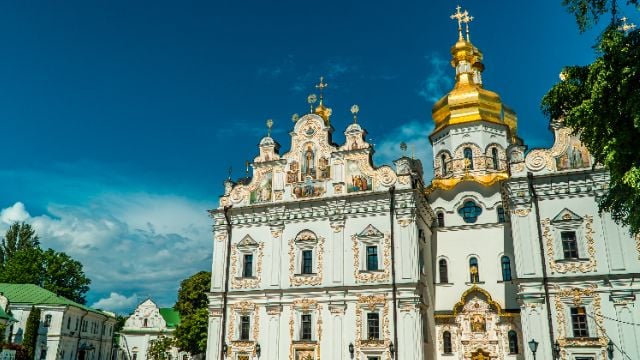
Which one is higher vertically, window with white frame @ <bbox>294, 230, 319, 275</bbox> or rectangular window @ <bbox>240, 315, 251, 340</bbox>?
window with white frame @ <bbox>294, 230, 319, 275</bbox>

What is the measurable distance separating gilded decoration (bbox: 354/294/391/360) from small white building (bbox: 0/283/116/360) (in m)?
26.3

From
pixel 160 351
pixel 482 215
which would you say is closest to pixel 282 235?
pixel 482 215

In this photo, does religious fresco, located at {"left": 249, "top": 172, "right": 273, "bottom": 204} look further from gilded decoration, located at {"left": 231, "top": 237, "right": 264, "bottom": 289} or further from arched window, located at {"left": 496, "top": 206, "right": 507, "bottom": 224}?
arched window, located at {"left": 496, "top": 206, "right": 507, "bottom": 224}

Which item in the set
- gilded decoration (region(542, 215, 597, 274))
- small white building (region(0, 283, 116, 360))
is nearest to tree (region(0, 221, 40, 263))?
small white building (region(0, 283, 116, 360))

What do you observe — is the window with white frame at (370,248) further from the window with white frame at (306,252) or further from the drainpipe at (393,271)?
the window with white frame at (306,252)

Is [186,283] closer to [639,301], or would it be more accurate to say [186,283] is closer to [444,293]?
[444,293]

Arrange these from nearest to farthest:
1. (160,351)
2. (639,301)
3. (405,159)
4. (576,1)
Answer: (576,1) < (639,301) < (405,159) < (160,351)

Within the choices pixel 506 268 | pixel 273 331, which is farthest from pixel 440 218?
pixel 273 331

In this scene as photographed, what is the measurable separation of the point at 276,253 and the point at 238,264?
225 cm

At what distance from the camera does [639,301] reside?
885 inches

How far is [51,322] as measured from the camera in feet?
138

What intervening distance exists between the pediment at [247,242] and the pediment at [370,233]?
19.0ft

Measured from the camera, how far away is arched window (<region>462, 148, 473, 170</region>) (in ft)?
112

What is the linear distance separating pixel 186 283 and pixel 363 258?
19.2m
